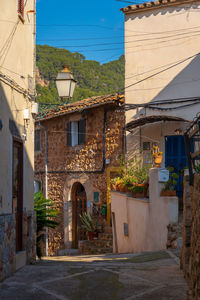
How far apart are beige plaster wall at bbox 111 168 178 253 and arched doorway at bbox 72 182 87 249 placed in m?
4.56

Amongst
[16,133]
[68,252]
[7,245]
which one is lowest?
[68,252]

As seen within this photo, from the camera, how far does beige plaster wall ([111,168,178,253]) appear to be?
10.9 meters

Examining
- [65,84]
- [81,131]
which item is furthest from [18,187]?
[81,131]

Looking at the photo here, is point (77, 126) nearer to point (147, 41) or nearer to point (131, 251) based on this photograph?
point (147, 41)

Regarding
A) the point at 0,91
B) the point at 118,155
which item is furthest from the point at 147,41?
the point at 0,91

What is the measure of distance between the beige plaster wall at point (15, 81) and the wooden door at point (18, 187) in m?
0.27

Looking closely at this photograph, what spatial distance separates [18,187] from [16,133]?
1.20m

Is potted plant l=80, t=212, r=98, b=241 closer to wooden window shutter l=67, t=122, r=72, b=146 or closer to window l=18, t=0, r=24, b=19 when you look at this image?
wooden window shutter l=67, t=122, r=72, b=146

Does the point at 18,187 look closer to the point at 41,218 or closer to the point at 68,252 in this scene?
the point at 41,218

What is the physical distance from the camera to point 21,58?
9617mm

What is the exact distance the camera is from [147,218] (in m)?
12.0

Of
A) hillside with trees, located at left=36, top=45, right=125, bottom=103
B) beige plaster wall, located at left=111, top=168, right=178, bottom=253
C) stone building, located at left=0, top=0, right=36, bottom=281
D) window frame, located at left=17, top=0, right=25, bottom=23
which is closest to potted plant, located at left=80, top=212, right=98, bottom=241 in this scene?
beige plaster wall, located at left=111, top=168, right=178, bottom=253

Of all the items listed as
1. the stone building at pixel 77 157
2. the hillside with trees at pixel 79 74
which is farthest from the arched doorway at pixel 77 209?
the hillside with trees at pixel 79 74

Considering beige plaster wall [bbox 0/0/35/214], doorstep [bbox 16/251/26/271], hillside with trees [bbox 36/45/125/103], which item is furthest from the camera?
hillside with trees [bbox 36/45/125/103]
